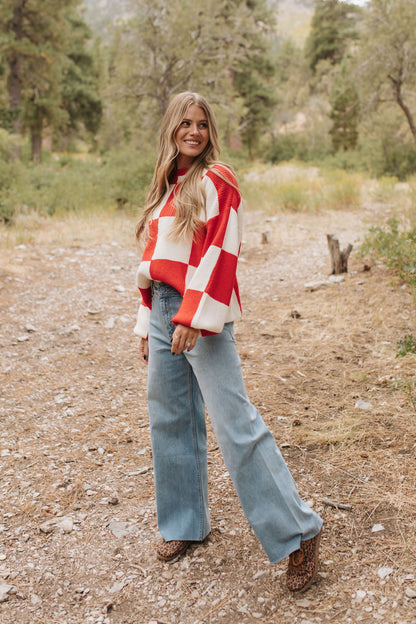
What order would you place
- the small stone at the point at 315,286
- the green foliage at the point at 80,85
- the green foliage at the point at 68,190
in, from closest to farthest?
the small stone at the point at 315,286 → the green foliage at the point at 68,190 → the green foliage at the point at 80,85

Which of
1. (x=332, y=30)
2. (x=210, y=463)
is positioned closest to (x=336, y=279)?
(x=210, y=463)

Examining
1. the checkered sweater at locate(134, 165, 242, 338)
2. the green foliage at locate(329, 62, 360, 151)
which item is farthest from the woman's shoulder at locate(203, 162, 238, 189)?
the green foliage at locate(329, 62, 360, 151)

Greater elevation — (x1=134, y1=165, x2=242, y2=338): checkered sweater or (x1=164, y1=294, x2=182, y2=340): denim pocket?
(x1=134, y1=165, x2=242, y2=338): checkered sweater

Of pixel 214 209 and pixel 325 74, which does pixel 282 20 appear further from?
pixel 214 209

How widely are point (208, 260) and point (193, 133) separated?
0.49 m

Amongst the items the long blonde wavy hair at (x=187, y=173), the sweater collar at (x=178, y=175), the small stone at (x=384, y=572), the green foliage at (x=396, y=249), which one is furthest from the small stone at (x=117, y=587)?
the green foliage at (x=396, y=249)

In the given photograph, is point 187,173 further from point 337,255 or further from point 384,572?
point 337,255

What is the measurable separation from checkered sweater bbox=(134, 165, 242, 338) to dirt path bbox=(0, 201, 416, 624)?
1031 mm

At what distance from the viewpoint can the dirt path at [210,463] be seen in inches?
72.6

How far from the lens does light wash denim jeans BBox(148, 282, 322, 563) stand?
66.4 inches

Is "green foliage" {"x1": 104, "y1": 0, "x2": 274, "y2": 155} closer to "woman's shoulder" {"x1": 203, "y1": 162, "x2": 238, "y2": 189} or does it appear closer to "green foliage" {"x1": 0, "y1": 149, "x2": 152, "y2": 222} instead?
"green foliage" {"x1": 0, "y1": 149, "x2": 152, "y2": 222}

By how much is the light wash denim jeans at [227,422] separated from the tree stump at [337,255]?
4338 mm

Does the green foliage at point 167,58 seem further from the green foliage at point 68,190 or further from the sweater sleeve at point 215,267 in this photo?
the sweater sleeve at point 215,267

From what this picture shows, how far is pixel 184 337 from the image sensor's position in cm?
163
